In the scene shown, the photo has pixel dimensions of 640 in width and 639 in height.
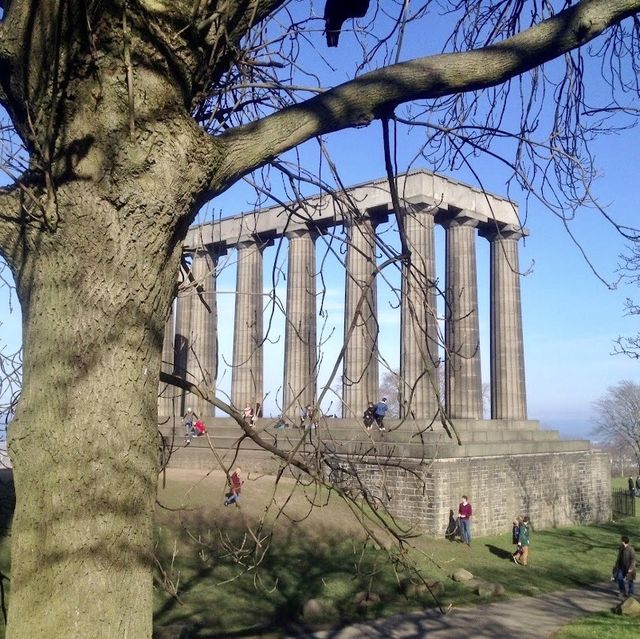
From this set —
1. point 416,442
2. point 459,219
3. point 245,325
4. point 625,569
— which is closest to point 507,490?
point 416,442

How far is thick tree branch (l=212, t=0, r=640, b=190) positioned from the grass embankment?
843cm

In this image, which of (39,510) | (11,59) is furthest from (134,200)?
(39,510)

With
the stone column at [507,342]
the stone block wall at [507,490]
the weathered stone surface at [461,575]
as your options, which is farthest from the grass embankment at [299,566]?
the stone column at [507,342]

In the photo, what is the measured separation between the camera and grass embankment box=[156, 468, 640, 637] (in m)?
14.6

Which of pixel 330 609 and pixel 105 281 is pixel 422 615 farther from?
pixel 105 281

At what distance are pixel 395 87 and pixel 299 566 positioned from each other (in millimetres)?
16425

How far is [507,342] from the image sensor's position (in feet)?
113

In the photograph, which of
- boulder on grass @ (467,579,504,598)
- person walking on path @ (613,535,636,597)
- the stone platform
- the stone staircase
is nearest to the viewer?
boulder on grass @ (467,579,504,598)

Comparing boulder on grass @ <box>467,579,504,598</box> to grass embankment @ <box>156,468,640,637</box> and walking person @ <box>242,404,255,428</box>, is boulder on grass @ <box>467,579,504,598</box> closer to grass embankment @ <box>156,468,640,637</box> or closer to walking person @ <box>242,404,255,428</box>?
grass embankment @ <box>156,468,640,637</box>

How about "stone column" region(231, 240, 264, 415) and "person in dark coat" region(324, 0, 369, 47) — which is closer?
"person in dark coat" region(324, 0, 369, 47)

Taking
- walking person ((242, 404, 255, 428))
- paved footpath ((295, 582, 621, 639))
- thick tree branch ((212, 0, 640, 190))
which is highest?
thick tree branch ((212, 0, 640, 190))

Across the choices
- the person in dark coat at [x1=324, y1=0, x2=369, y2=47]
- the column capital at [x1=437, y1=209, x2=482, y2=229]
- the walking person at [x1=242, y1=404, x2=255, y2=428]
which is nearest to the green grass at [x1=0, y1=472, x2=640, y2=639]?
the walking person at [x1=242, y1=404, x2=255, y2=428]

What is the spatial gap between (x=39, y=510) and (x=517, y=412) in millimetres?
32985

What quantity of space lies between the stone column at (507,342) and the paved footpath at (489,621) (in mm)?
15751
